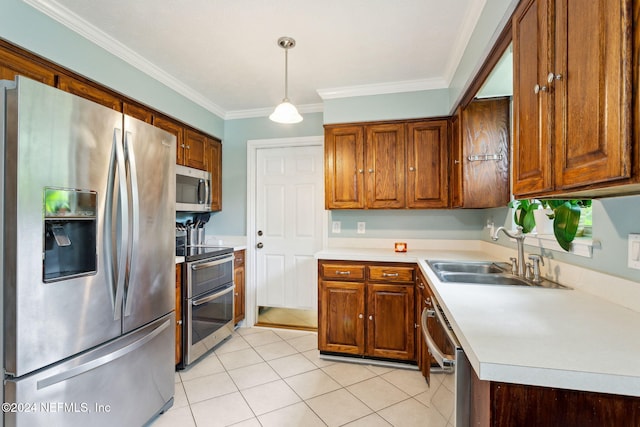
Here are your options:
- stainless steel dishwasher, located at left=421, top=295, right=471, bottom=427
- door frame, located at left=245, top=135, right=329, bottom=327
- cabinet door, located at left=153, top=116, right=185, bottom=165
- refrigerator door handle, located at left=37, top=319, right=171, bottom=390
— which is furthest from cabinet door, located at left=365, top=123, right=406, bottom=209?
refrigerator door handle, located at left=37, top=319, right=171, bottom=390

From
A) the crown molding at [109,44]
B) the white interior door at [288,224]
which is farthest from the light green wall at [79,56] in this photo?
the white interior door at [288,224]

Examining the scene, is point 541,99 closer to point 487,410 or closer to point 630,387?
point 630,387

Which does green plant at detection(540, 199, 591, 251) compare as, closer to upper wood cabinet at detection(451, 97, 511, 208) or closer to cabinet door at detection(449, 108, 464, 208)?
upper wood cabinet at detection(451, 97, 511, 208)

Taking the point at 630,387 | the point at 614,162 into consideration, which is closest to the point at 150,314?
the point at 630,387

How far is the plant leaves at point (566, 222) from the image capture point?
1.34 m

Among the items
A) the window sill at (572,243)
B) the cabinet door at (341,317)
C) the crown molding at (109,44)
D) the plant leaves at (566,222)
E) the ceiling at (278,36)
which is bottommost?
the cabinet door at (341,317)

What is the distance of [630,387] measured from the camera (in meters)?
0.65

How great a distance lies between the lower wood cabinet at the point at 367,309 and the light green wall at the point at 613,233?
1294 millimetres

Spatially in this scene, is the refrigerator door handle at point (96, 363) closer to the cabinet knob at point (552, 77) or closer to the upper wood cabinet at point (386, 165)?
the upper wood cabinet at point (386, 165)

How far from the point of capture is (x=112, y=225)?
59.7 inches

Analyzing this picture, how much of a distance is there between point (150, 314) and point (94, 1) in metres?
1.84

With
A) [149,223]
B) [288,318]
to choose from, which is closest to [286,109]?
[149,223]

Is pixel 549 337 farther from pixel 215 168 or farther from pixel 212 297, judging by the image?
pixel 215 168

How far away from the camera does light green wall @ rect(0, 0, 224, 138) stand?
1.59 metres
